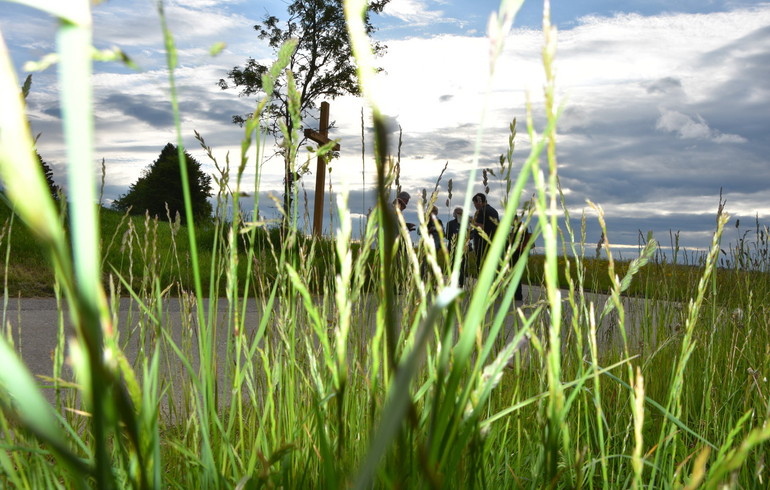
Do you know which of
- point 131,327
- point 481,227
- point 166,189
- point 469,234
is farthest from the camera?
point 166,189

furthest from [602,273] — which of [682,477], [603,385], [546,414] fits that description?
[546,414]

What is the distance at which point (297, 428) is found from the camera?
5.09ft

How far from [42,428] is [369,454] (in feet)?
0.61

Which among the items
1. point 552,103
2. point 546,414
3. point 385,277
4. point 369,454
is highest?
point 552,103

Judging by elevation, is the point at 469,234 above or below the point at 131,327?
above

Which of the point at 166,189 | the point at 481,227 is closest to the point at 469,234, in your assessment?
the point at 481,227

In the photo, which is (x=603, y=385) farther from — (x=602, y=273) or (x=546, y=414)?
(x=602, y=273)

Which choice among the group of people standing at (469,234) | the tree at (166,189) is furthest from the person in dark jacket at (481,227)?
the tree at (166,189)

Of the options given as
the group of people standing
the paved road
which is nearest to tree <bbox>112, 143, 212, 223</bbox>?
the group of people standing

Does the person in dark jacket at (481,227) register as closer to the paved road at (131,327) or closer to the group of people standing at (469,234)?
the group of people standing at (469,234)

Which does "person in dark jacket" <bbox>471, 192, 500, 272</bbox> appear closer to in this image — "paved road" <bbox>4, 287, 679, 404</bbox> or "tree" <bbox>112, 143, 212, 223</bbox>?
"paved road" <bbox>4, 287, 679, 404</bbox>

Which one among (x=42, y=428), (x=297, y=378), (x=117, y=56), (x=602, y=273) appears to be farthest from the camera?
(x=602, y=273)

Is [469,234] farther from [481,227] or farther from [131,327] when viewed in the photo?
[131,327]

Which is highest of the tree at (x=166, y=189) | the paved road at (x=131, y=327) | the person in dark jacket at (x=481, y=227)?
the tree at (x=166, y=189)
